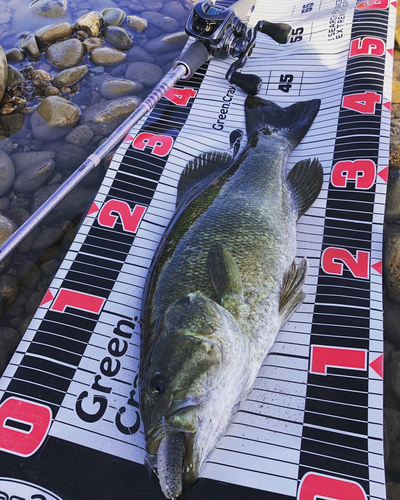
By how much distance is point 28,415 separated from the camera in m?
2.38

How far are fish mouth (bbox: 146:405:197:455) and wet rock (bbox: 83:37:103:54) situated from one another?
512 cm

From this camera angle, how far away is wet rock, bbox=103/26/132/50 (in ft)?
17.3

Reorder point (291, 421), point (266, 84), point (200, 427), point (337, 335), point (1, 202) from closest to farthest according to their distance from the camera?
point (200, 427)
point (291, 421)
point (337, 335)
point (1, 202)
point (266, 84)

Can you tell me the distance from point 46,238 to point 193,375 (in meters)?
2.30

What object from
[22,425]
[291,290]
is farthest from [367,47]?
[22,425]

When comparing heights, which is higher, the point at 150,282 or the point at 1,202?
the point at 1,202

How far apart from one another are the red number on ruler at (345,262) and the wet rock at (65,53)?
424 cm

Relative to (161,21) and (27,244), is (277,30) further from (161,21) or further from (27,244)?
(27,244)

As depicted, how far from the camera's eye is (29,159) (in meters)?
3.95

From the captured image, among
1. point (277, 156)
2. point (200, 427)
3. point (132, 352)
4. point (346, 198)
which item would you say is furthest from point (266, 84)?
point (200, 427)

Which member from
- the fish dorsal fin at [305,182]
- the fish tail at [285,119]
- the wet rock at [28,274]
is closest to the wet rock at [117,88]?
the fish tail at [285,119]

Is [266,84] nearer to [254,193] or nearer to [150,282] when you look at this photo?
[254,193]

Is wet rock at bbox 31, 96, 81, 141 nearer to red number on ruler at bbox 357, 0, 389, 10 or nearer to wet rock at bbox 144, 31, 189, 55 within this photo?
wet rock at bbox 144, 31, 189, 55

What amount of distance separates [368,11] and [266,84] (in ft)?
4.94
